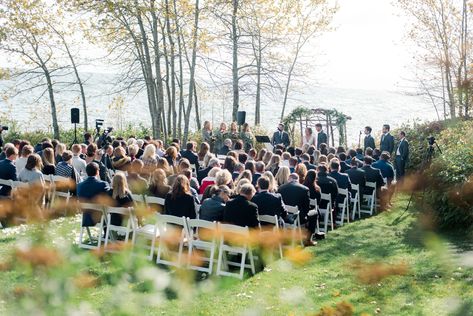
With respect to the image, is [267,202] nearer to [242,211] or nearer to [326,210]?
[242,211]

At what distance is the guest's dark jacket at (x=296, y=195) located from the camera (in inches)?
444

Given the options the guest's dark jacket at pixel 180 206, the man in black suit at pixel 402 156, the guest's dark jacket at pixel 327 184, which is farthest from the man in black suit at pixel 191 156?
the man in black suit at pixel 402 156

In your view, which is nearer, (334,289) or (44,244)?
(44,244)

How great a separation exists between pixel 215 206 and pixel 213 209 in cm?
5

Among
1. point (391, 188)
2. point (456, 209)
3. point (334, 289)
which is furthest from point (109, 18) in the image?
point (334, 289)

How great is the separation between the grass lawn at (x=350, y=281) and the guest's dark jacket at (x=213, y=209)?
153 centimetres

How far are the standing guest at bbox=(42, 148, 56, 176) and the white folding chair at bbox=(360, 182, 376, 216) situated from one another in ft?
22.2

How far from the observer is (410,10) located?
2991cm

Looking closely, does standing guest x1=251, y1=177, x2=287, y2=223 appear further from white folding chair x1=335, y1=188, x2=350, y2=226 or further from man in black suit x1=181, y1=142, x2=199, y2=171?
man in black suit x1=181, y1=142, x2=199, y2=171

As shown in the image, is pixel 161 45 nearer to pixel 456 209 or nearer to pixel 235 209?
pixel 456 209

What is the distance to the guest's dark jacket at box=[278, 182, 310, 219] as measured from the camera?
1128cm

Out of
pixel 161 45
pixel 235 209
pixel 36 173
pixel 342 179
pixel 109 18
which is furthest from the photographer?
pixel 161 45

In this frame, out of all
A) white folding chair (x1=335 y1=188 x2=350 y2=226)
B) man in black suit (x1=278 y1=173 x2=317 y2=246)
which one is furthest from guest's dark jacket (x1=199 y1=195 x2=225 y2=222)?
white folding chair (x1=335 y1=188 x2=350 y2=226)

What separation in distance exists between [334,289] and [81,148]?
8051 millimetres
